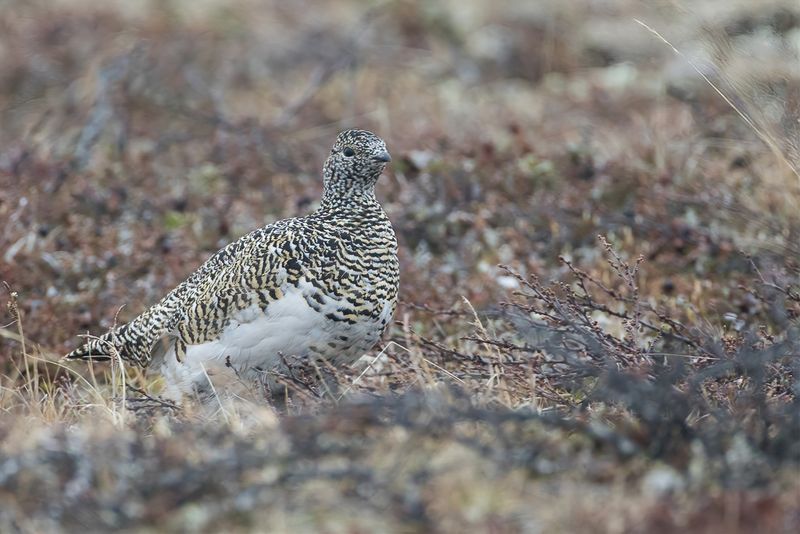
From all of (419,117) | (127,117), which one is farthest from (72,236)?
(419,117)

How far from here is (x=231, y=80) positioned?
1016cm

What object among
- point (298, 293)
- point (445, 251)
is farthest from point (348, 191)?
point (445, 251)

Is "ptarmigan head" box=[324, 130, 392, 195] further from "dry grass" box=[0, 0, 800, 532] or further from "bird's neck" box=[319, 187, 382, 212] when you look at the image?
"dry grass" box=[0, 0, 800, 532]

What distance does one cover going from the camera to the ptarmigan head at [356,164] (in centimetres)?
464

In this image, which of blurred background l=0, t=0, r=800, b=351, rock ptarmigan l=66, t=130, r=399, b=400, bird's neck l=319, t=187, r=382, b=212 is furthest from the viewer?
blurred background l=0, t=0, r=800, b=351

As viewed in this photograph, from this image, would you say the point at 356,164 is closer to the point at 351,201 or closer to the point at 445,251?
the point at 351,201

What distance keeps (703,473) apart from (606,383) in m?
0.41

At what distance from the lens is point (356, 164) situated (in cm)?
464

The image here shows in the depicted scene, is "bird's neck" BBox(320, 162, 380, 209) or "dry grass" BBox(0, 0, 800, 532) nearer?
"dry grass" BBox(0, 0, 800, 532)

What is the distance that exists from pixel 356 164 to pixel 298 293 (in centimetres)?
64

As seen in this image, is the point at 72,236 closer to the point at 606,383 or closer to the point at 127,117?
the point at 127,117

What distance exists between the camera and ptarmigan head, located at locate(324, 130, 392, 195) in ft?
15.2

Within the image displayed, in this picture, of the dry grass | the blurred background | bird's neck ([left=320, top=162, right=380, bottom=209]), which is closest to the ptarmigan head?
bird's neck ([left=320, top=162, right=380, bottom=209])

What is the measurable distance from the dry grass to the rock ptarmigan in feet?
0.69
